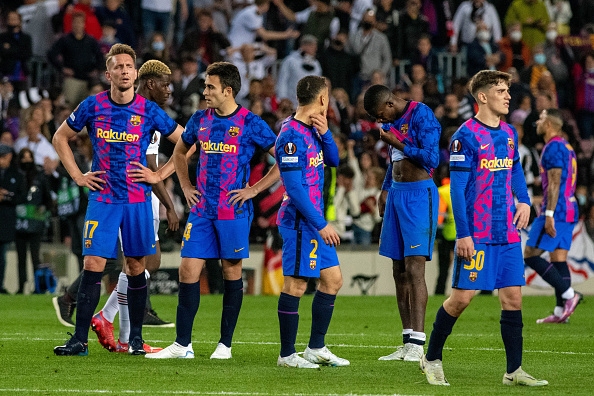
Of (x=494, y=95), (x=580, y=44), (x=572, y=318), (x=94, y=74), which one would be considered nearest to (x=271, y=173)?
(x=494, y=95)

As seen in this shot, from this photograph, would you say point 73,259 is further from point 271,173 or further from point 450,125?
point 271,173

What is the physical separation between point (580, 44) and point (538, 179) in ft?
17.1

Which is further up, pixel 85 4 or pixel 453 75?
pixel 85 4

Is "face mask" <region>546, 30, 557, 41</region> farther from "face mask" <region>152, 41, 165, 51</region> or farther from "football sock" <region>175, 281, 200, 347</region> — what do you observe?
"football sock" <region>175, 281, 200, 347</region>

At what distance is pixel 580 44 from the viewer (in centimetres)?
2088

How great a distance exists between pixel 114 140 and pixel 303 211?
1905 mm

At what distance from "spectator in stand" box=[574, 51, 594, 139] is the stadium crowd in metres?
0.03

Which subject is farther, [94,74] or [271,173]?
[94,74]

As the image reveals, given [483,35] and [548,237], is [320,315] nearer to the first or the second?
[548,237]

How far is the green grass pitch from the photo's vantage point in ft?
21.2

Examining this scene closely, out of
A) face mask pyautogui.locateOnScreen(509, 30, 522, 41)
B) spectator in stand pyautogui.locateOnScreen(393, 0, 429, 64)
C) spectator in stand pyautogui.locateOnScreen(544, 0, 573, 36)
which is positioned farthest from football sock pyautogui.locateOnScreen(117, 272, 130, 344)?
spectator in stand pyautogui.locateOnScreen(544, 0, 573, 36)

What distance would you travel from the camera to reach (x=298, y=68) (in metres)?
18.9

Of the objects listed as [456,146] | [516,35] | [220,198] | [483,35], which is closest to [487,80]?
[456,146]

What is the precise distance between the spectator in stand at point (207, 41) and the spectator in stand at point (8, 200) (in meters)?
5.10
